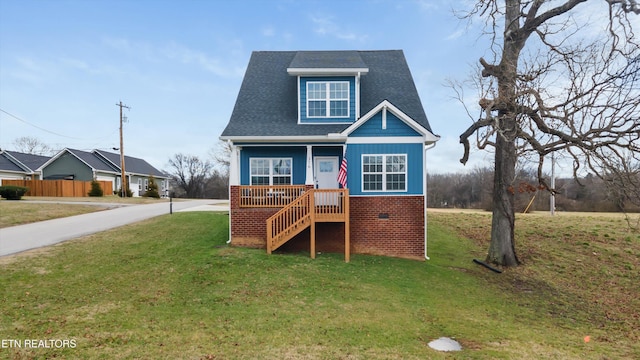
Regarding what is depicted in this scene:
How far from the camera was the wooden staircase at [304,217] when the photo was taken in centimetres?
1281

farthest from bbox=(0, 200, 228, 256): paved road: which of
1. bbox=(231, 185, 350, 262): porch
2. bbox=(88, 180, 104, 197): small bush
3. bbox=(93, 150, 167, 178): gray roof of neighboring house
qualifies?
bbox=(93, 150, 167, 178): gray roof of neighboring house

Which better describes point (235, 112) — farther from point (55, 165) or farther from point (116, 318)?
point (55, 165)

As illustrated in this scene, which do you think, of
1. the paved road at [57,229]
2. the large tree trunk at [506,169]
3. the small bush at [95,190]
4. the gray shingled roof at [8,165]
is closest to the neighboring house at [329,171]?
the large tree trunk at [506,169]

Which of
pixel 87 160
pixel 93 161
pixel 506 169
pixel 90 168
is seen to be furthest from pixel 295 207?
pixel 93 161

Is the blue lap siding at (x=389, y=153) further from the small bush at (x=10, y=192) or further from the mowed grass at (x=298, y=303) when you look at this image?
the small bush at (x=10, y=192)

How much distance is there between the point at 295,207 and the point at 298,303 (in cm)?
479

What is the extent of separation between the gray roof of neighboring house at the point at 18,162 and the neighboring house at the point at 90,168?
1833 millimetres

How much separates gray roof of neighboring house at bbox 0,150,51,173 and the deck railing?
36643 millimetres

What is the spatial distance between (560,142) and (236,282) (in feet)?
37.9

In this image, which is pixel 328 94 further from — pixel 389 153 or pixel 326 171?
pixel 389 153

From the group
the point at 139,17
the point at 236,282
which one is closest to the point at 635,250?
the point at 236,282

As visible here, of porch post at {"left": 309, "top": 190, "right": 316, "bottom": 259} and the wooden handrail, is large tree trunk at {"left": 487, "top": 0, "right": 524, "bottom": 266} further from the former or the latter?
the wooden handrail

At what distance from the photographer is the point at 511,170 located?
570 inches

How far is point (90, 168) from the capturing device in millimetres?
38812
